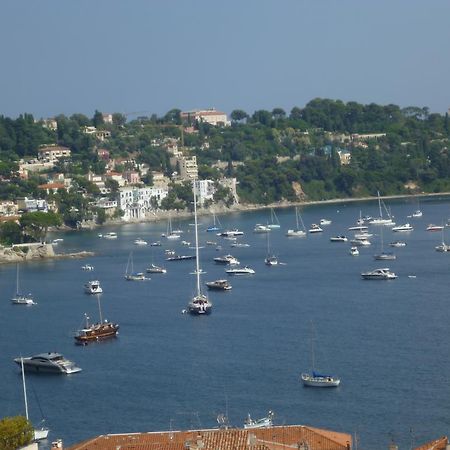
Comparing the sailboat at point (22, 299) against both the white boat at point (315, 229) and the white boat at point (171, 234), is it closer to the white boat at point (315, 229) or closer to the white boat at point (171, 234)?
the white boat at point (171, 234)

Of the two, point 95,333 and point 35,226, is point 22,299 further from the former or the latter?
point 35,226

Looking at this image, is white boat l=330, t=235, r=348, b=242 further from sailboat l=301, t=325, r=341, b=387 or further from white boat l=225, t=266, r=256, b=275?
sailboat l=301, t=325, r=341, b=387

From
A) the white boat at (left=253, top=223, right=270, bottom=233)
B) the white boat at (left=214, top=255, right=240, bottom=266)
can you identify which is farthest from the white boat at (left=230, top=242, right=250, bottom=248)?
the white boat at (left=253, top=223, right=270, bottom=233)

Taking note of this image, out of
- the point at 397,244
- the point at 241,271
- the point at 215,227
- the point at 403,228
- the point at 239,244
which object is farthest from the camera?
the point at 215,227

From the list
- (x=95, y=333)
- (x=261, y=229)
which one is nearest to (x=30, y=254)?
(x=261, y=229)

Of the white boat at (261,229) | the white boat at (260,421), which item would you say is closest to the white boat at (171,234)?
the white boat at (261,229)

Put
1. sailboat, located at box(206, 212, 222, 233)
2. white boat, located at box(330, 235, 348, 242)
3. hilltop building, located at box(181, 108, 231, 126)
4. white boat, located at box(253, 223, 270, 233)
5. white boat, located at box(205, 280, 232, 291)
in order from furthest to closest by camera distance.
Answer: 1. hilltop building, located at box(181, 108, 231, 126)
2. sailboat, located at box(206, 212, 222, 233)
3. white boat, located at box(253, 223, 270, 233)
4. white boat, located at box(330, 235, 348, 242)
5. white boat, located at box(205, 280, 232, 291)
